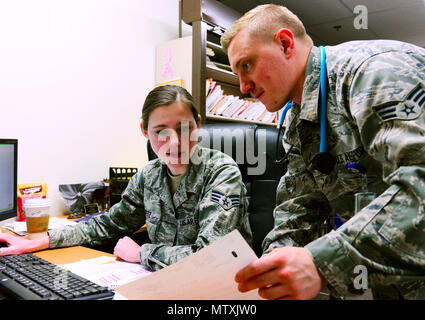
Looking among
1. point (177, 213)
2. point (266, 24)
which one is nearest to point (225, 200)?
point (177, 213)

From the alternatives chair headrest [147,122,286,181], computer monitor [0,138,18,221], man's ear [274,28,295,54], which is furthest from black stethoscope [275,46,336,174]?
computer monitor [0,138,18,221]

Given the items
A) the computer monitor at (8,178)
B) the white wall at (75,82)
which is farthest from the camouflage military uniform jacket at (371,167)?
the white wall at (75,82)

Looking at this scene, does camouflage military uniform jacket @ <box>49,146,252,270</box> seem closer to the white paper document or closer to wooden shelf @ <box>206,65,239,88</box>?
the white paper document

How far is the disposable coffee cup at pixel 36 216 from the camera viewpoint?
1211 mm

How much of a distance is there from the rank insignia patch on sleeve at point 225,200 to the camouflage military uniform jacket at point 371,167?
0.23 m

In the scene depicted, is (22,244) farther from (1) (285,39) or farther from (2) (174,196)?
(1) (285,39)

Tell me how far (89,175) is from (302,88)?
5.67 ft

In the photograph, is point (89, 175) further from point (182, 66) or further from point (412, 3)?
point (412, 3)

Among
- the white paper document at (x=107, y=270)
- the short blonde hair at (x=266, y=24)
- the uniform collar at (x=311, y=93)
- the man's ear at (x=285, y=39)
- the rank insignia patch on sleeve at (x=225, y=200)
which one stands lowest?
the white paper document at (x=107, y=270)

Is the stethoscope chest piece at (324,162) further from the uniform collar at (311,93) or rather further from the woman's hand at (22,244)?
the woman's hand at (22,244)

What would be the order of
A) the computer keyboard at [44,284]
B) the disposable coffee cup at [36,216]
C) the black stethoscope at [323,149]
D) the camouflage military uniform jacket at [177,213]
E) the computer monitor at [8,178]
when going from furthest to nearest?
the computer monitor at [8,178] → the disposable coffee cup at [36,216] → the camouflage military uniform jacket at [177,213] → the black stethoscope at [323,149] → the computer keyboard at [44,284]

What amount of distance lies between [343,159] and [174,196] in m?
0.68

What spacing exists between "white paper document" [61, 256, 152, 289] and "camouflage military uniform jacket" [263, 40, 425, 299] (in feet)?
1.35

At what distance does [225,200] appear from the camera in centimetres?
112
